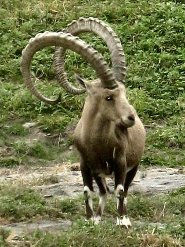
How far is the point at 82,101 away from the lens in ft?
58.5

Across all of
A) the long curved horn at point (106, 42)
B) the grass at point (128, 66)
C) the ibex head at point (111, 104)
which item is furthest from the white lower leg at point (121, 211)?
the grass at point (128, 66)

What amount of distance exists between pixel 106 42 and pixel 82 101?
7602 mm

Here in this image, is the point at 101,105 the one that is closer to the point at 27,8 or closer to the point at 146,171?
the point at 146,171

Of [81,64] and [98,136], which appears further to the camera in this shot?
[81,64]

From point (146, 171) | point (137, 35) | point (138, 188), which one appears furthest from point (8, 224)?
point (137, 35)

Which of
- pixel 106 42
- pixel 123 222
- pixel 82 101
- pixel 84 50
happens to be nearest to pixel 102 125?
pixel 84 50

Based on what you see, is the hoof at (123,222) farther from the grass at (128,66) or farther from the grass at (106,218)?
the grass at (128,66)

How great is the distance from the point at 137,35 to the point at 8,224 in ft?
38.9

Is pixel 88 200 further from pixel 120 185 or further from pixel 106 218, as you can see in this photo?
pixel 106 218

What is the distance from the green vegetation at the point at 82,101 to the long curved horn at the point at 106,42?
1.80m

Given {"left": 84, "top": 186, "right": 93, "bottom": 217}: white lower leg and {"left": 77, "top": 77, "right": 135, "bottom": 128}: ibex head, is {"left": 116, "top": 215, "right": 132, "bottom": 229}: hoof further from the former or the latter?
{"left": 77, "top": 77, "right": 135, "bottom": 128}: ibex head

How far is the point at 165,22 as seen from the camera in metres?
21.0

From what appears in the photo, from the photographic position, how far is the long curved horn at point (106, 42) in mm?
9984

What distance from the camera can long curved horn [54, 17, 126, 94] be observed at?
9.98m
